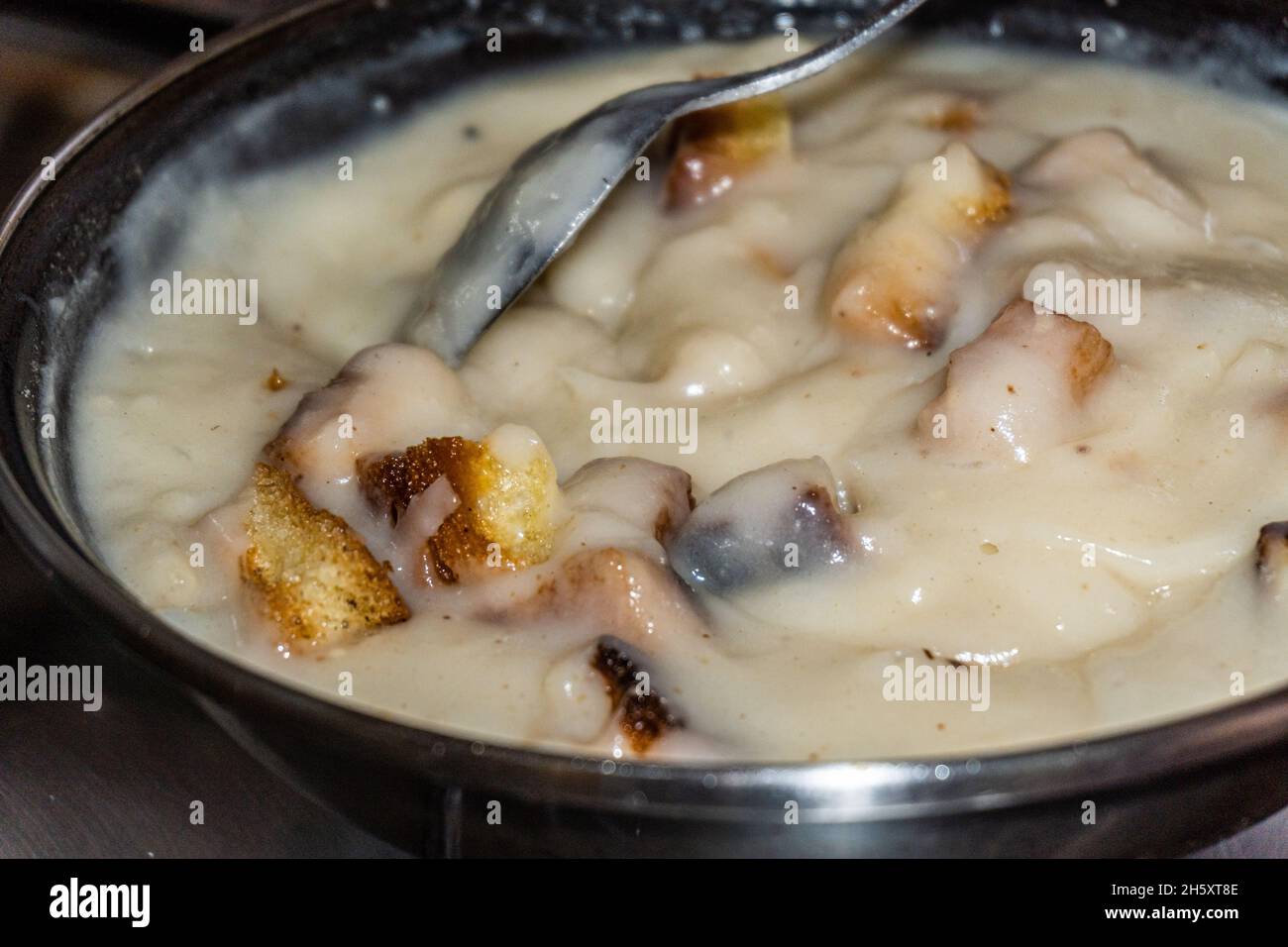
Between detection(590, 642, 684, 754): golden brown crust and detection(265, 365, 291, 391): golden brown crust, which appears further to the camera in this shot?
detection(265, 365, 291, 391): golden brown crust

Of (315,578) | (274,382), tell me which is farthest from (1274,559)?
(274,382)

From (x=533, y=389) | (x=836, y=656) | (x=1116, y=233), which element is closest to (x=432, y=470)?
(x=533, y=389)

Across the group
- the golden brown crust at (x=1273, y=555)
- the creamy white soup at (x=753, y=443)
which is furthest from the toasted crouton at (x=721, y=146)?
the golden brown crust at (x=1273, y=555)

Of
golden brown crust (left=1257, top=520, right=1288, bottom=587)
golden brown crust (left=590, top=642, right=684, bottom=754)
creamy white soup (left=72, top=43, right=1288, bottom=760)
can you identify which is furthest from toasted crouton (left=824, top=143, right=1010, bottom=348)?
golden brown crust (left=590, top=642, right=684, bottom=754)

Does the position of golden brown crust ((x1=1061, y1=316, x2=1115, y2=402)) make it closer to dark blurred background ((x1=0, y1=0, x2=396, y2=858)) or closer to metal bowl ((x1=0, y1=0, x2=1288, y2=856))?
metal bowl ((x1=0, y1=0, x2=1288, y2=856))

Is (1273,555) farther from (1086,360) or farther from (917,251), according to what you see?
(917,251)
